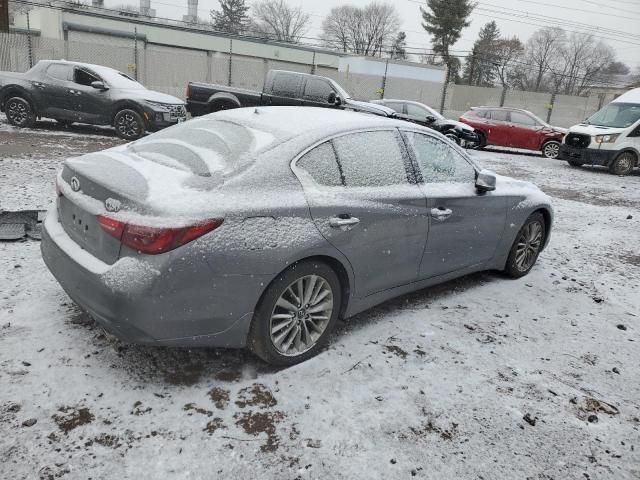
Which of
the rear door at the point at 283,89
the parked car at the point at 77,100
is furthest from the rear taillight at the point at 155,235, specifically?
the rear door at the point at 283,89

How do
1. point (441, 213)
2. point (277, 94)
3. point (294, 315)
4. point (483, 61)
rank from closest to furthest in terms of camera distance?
point (294, 315), point (441, 213), point (277, 94), point (483, 61)

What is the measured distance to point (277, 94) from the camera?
14.0m

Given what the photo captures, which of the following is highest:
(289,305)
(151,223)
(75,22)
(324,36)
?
(324,36)

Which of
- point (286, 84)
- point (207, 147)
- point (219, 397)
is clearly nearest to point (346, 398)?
point (219, 397)

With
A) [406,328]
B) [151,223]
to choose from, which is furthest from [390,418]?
[151,223]

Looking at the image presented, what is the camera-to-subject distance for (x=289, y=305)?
115 inches

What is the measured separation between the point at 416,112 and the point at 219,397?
14243mm

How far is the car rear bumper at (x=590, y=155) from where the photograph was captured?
13102 millimetres

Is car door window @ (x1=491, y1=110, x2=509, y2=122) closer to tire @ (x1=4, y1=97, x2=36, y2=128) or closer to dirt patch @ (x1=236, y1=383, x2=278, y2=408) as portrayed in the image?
tire @ (x1=4, y1=97, x2=36, y2=128)

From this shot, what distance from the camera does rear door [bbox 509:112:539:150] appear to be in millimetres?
16203

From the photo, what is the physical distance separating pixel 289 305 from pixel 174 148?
1265 mm

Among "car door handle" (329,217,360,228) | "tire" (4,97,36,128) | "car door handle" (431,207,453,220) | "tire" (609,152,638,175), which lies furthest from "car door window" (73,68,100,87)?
"tire" (609,152,638,175)

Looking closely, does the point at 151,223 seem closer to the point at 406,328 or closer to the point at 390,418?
the point at 390,418

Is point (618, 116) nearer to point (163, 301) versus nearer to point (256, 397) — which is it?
point (256, 397)
